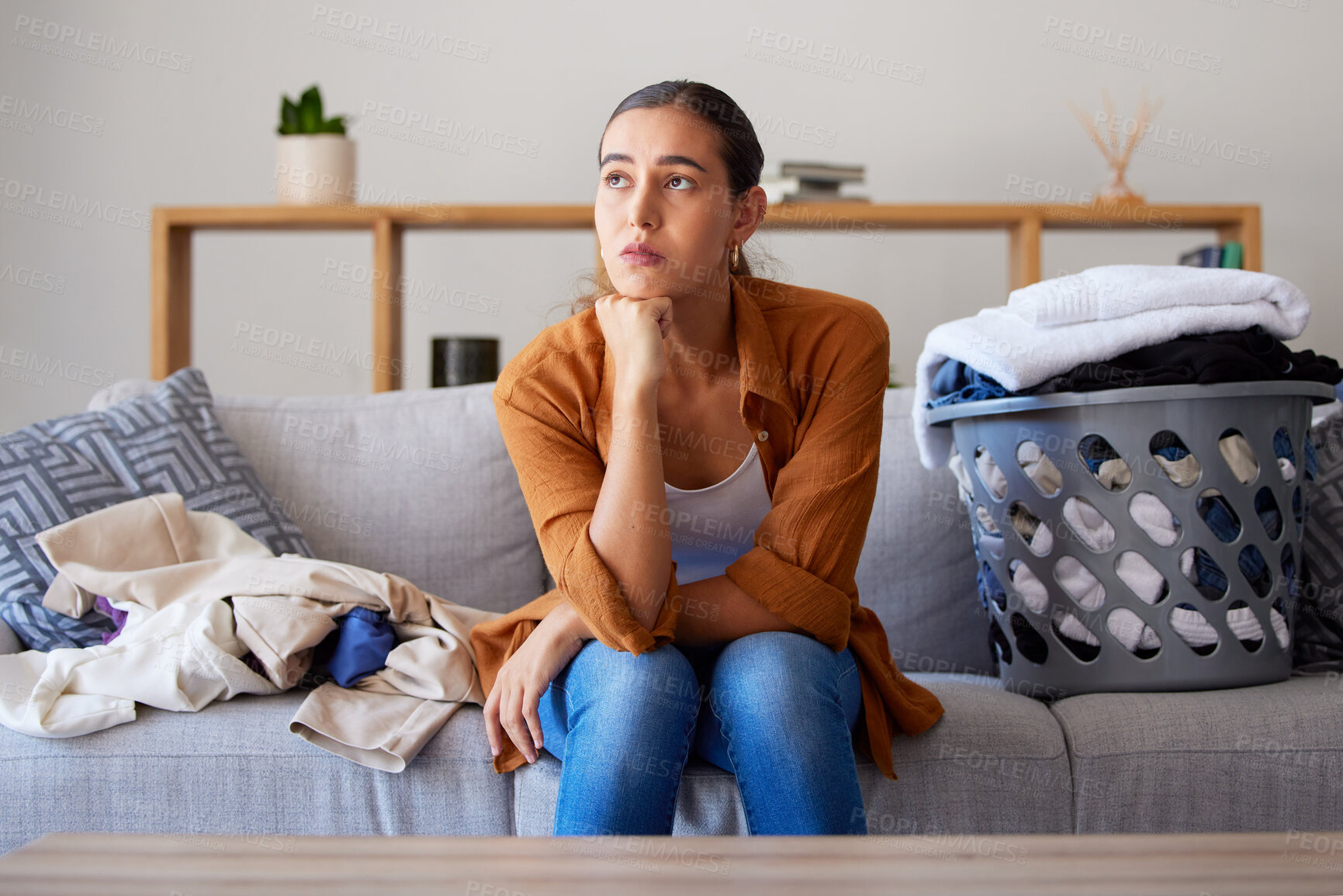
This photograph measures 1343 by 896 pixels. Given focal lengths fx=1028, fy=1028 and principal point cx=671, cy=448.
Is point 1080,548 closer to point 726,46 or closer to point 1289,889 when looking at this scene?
point 1289,889

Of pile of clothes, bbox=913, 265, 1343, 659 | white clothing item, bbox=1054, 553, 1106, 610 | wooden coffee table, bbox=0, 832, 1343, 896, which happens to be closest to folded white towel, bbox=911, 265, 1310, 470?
pile of clothes, bbox=913, 265, 1343, 659

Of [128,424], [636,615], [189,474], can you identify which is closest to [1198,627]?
[636,615]

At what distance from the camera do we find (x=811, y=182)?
2482 mm

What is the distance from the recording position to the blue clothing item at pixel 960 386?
1.31m

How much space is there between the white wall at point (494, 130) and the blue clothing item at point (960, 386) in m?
1.38

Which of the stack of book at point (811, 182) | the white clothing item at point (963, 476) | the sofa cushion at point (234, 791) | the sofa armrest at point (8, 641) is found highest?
the stack of book at point (811, 182)

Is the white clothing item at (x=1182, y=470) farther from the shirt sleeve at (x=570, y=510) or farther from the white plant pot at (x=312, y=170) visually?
the white plant pot at (x=312, y=170)

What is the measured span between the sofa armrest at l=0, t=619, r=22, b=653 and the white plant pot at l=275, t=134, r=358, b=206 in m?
1.35

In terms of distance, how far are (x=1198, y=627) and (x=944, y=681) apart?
1.15 feet

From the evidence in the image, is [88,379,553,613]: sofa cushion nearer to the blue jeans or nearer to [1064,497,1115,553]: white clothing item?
the blue jeans

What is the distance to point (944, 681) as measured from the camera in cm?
146

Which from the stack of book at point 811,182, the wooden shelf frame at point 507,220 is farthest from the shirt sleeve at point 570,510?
the stack of book at point 811,182

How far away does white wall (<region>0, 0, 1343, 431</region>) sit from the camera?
2.75 metres

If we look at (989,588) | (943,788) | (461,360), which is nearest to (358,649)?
(943,788)
